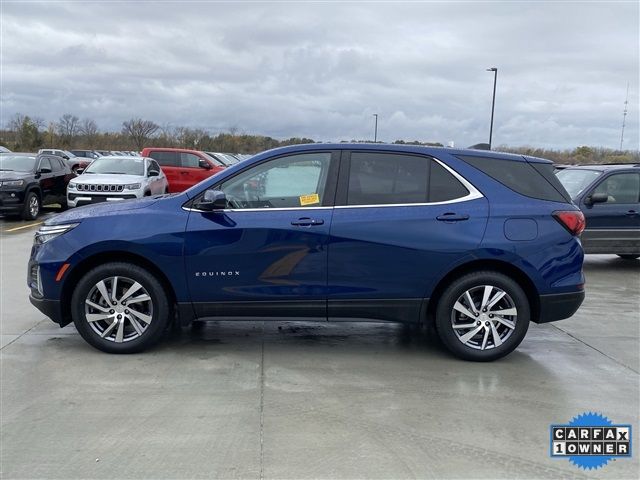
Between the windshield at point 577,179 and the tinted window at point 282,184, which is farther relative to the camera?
the windshield at point 577,179

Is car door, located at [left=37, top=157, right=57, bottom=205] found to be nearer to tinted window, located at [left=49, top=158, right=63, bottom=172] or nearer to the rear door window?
tinted window, located at [left=49, top=158, right=63, bottom=172]

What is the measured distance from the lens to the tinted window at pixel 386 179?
501 centimetres

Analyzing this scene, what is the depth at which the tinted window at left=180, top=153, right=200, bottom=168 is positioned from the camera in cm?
2117

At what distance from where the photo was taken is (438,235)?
490 centimetres

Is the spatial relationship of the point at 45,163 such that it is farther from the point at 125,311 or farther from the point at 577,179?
the point at 577,179

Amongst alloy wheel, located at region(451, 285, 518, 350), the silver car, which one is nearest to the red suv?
the silver car

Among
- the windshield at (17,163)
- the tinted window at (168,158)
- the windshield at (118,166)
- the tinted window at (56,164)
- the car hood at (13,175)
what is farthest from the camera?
the tinted window at (168,158)

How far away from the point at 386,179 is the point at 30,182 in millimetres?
12267

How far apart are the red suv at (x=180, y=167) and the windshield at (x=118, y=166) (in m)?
5.06

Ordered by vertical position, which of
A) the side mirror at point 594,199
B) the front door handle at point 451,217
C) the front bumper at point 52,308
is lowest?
the front bumper at point 52,308

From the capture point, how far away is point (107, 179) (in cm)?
1412

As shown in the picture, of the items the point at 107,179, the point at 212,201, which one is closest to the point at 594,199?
the point at 212,201

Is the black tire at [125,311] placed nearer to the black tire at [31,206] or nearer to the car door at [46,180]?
the black tire at [31,206]

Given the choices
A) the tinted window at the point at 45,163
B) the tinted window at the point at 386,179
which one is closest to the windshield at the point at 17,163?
the tinted window at the point at 45,163
